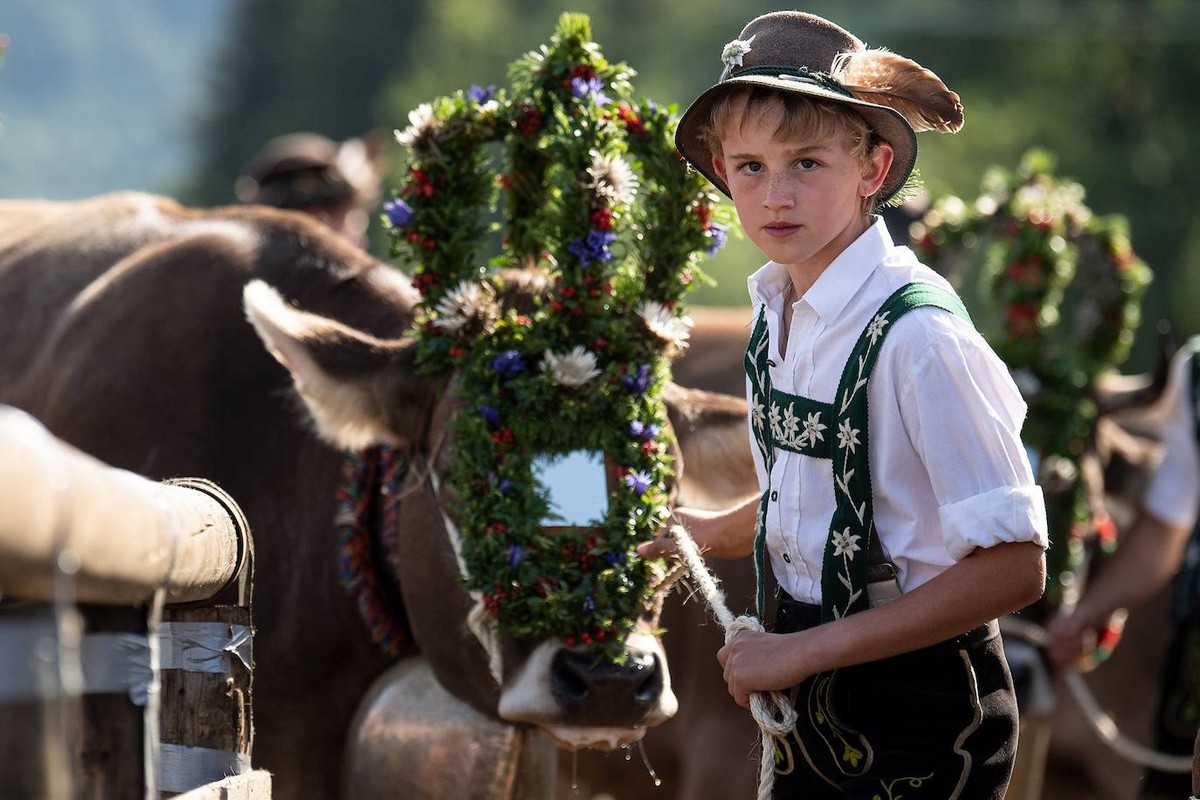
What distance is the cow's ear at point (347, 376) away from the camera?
4020 millimetres

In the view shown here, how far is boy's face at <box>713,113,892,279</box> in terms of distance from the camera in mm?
2693

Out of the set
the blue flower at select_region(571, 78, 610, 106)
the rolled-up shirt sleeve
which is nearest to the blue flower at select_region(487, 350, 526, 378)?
the blue flower at select_region(571, 78, 610, 106)

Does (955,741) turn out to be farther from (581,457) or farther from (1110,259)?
(1110,259)

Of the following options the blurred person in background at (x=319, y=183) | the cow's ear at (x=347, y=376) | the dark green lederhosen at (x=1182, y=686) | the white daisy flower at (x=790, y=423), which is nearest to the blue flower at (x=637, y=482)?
the cow's ear at (x=347, y=376)

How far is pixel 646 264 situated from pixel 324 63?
126 feet

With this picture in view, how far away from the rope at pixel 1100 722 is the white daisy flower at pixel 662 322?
263 centimetres

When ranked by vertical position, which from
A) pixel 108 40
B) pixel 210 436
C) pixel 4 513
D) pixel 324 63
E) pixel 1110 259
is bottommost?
pixel 4 513

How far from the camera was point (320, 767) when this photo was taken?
184 inches

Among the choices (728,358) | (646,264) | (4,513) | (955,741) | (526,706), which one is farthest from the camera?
(728,358)

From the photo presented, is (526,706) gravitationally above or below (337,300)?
below

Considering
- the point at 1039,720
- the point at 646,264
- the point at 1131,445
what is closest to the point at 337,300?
the point at 646,264

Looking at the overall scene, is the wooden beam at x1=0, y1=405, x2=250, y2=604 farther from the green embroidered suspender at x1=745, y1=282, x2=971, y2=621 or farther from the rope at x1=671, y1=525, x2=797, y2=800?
the green embroidered suspender at x1=745, y1=282, x2=971, y2=621

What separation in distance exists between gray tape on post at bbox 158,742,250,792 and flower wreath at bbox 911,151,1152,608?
4.04 m

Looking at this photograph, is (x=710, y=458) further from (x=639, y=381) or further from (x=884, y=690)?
(x=884, y=690)
